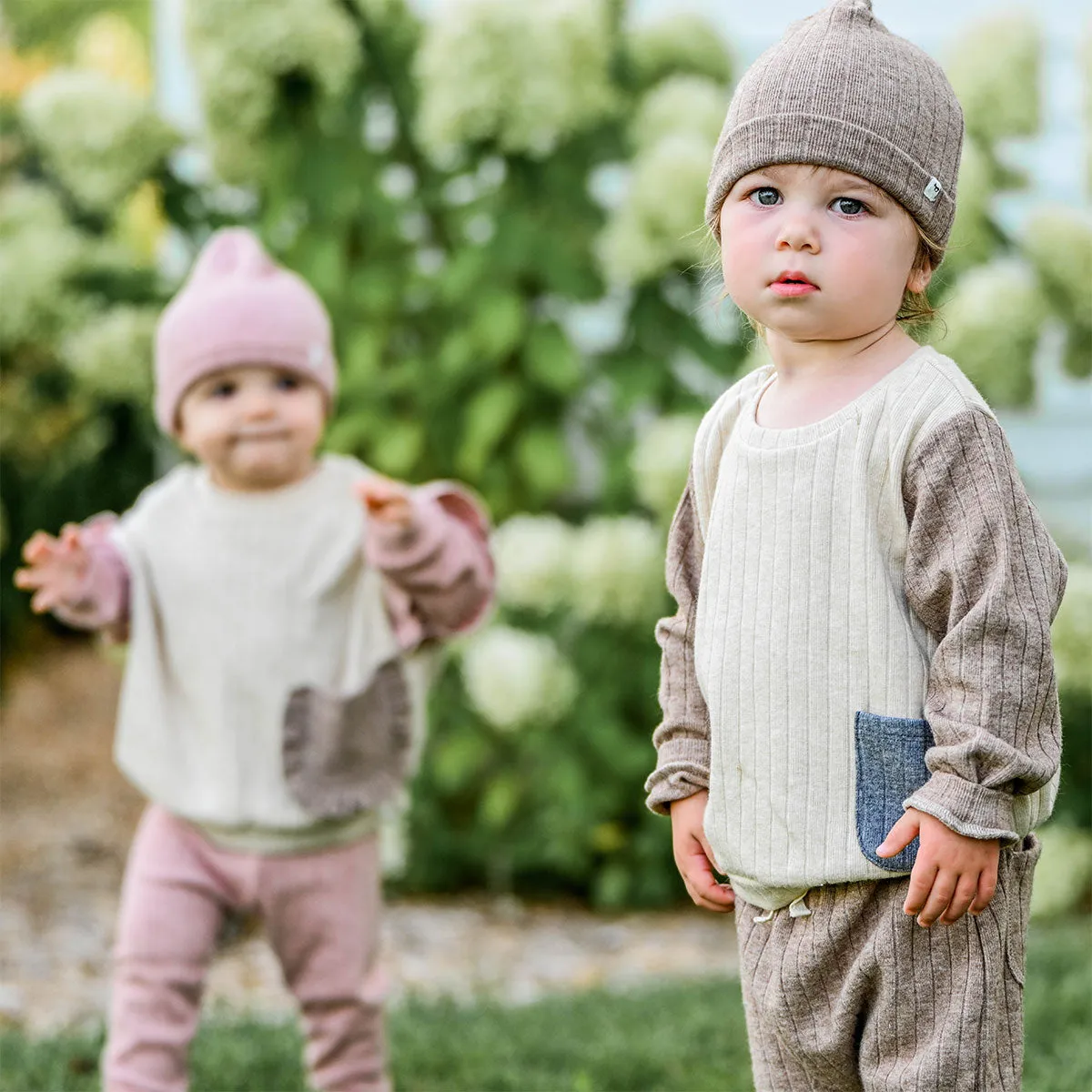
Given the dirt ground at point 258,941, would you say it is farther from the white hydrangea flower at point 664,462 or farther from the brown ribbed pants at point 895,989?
the brown ribbed pants at point 895,989

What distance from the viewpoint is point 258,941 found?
488cm

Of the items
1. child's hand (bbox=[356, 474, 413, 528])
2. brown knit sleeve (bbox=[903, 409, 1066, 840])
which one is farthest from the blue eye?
child's hand (bbox=[356, 474, 413, 528])

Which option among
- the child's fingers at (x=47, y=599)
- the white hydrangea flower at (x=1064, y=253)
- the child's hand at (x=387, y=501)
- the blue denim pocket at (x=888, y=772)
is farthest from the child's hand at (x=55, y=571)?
the white hydrangea flower at (x=1064, y=253)

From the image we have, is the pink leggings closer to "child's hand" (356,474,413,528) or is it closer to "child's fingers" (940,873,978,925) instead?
"child's hand" (356,474,413,528)

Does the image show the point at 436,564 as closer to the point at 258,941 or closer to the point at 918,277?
the point at 918,277

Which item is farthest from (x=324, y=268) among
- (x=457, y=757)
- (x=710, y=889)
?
(x=710, y=889)

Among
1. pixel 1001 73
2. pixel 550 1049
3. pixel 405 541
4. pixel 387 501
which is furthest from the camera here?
pixel 1001 73

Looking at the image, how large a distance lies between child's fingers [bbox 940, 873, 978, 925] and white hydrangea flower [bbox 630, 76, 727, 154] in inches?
127

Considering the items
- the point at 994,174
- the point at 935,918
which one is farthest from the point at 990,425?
the point at 994,174

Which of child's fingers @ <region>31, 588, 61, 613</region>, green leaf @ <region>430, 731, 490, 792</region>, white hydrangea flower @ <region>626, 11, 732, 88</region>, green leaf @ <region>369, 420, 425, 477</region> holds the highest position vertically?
white hydrangea flower @ <region>626, 11, 732, 88</region>

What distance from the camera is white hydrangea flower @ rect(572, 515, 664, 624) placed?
15.1 feet

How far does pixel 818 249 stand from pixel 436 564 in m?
1.21

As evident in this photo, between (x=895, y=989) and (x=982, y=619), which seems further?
(x=895, y=989)

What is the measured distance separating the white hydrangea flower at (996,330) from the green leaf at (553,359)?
1019 mm
